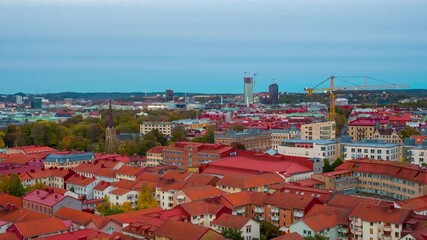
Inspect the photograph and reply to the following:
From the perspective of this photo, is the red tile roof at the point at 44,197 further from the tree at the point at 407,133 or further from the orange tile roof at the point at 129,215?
the tree at the point at 407,133

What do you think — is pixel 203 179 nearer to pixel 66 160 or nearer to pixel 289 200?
pixel 289 200

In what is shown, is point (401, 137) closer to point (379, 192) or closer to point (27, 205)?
point (379, 192)

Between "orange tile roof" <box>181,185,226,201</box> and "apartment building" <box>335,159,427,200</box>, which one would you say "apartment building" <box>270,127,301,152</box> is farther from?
"orange tile roof" <box>181,185,226,201</box>

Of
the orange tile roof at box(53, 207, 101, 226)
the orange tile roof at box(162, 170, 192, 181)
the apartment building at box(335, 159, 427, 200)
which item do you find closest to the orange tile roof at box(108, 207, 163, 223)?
the orange tile roof at box(53, 207, 101, 226)

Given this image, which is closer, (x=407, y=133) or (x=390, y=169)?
(x=390, y=169)

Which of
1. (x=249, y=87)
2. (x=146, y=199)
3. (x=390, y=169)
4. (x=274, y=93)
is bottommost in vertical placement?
(x=146, y=199)

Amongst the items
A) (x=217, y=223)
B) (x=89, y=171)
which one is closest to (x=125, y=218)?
(x=217, y=223)

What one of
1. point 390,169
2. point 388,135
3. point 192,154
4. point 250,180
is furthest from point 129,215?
point 388,135
